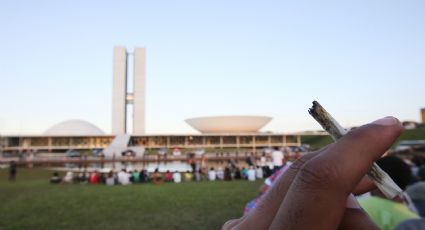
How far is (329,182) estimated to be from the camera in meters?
0.46

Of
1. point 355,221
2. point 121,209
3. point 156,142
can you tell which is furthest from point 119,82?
point 355,221

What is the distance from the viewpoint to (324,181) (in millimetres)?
457

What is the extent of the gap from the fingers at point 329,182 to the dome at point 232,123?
66.4 metres

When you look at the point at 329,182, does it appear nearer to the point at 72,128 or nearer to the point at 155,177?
the point at 155,177

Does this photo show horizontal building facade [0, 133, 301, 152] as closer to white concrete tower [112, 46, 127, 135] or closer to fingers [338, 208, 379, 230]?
white concrete tower [112, 46, 127, 135]

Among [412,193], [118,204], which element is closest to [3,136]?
[118,204]

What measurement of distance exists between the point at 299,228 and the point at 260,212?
0.37 ft

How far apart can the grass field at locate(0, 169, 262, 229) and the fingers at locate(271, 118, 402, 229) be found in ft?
18.3

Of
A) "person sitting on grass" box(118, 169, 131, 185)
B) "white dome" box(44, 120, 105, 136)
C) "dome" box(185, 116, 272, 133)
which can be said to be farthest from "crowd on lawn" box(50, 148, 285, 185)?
"white dome" box(44, 120, 105, 136)

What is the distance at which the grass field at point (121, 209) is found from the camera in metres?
6.14

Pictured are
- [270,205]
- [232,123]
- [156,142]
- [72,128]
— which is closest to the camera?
[270,205]

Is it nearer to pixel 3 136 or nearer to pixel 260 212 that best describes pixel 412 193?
pixel 260 212

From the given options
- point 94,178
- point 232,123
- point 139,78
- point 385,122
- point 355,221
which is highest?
point 139,78

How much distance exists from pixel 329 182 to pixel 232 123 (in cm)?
6699
